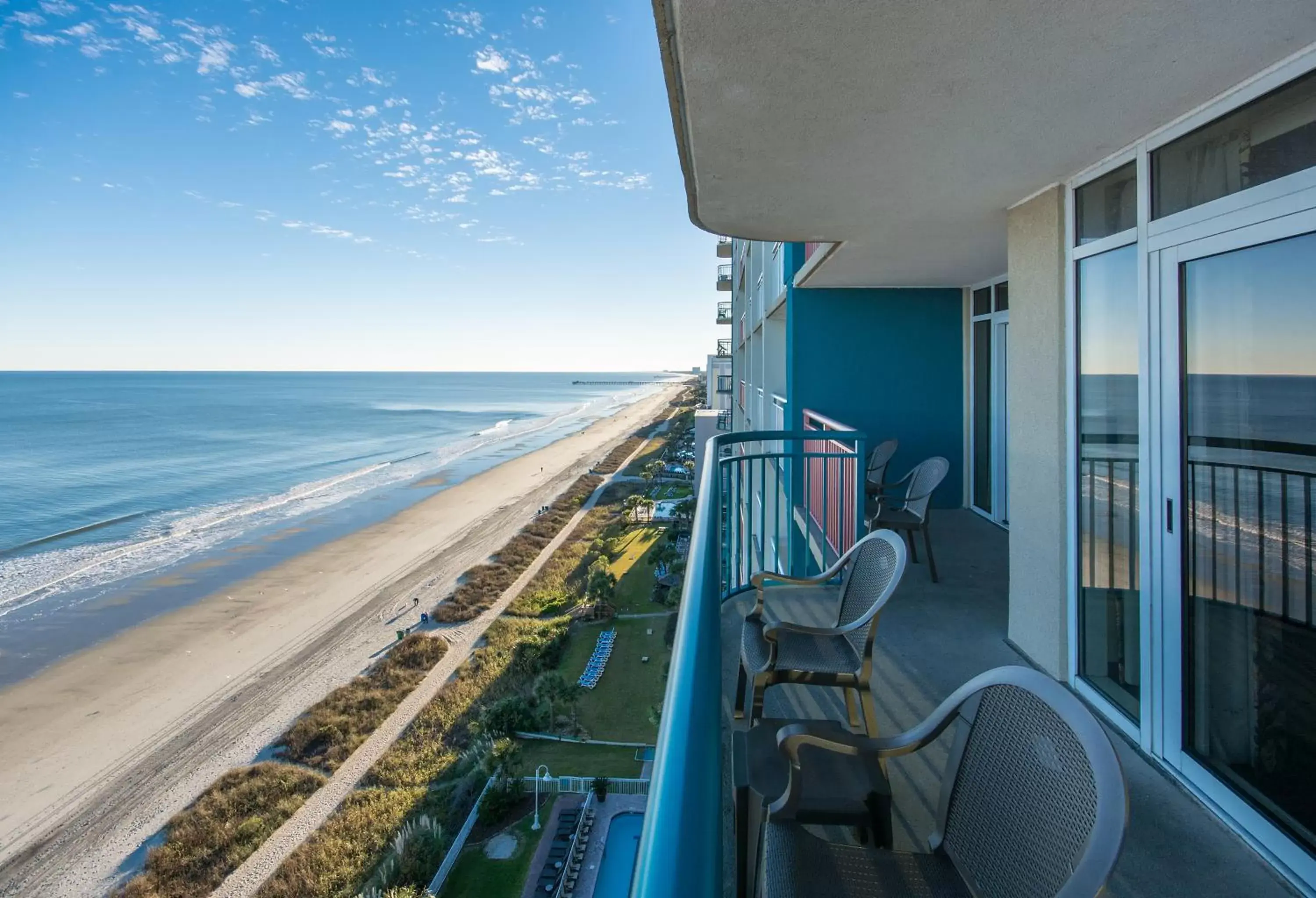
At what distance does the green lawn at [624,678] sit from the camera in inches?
387

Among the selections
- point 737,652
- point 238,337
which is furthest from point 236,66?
point 238,337

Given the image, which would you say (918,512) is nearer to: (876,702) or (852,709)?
(876,702)

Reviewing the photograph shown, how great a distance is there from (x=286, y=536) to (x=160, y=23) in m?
25.0

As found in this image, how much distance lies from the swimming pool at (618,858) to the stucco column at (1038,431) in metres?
4.93

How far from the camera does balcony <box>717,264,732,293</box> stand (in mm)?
26031

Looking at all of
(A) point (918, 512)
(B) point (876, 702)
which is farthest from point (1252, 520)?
(A) point (918, 512)

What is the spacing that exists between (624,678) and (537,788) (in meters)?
3.15

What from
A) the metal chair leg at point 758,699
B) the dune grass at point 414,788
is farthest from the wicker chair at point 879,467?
the dune grass at point 414,788

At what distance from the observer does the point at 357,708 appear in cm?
1091

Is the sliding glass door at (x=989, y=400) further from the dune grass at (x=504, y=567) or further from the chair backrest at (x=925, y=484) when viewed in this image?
the dune grass at (x=504, y=567)

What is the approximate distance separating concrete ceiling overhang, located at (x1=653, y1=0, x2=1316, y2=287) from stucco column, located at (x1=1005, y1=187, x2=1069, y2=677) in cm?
29

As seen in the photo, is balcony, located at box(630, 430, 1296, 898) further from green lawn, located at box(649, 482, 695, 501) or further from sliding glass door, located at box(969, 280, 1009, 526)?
green lawn, located at box(649, 482, 695, 501)

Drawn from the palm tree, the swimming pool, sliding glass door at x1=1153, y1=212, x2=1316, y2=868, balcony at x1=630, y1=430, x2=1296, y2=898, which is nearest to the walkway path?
the palm tree

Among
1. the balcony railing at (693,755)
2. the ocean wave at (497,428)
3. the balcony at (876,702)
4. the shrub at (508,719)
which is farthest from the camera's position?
the ocean wave at (497,428)
